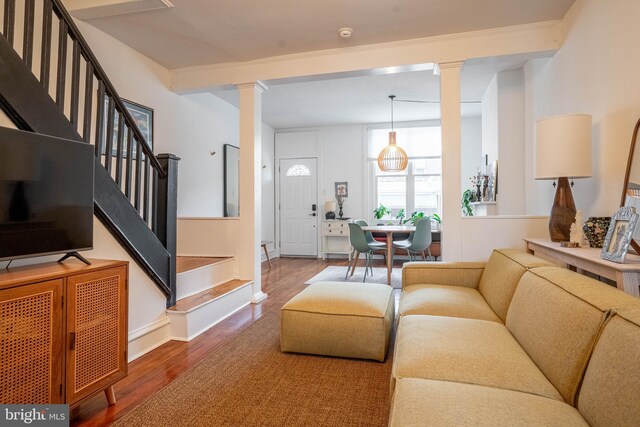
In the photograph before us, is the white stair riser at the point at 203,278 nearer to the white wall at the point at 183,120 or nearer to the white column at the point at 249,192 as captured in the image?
the white column at the point at 249,192

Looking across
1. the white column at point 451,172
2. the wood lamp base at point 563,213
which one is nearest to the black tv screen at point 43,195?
the white column at point 451,172

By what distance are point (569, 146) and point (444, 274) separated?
1.19 meters

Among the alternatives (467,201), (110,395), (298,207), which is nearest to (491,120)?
(467,201)

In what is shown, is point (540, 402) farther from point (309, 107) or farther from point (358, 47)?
point (309, 107)

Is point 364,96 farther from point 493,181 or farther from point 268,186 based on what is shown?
point 268,186

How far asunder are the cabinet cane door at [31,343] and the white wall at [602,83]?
123 inches

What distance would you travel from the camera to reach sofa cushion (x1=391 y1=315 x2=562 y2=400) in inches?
46.8

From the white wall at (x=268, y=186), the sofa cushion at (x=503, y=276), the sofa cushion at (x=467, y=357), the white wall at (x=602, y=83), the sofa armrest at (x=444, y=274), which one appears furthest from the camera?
the white wall at (x=268, y=186)

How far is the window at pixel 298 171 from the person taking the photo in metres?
7.03

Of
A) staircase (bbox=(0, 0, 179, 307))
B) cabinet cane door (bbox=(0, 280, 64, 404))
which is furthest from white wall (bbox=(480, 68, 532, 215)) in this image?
cabinet cane door (bbox=(0, 280, 64, 404))

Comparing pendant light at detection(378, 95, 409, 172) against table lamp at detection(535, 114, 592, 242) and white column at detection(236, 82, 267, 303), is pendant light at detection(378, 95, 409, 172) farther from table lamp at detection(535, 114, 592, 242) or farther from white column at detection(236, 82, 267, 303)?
table lamp at detection(535, 114, 592, 242)

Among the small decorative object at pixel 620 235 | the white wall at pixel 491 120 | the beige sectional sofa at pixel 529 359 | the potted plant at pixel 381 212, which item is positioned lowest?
the beige sectional sofa at pixel 529 359

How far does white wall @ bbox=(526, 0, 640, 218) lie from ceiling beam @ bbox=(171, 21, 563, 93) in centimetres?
27

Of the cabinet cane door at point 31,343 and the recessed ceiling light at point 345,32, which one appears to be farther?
the recessed ceiling light at point 345,32
